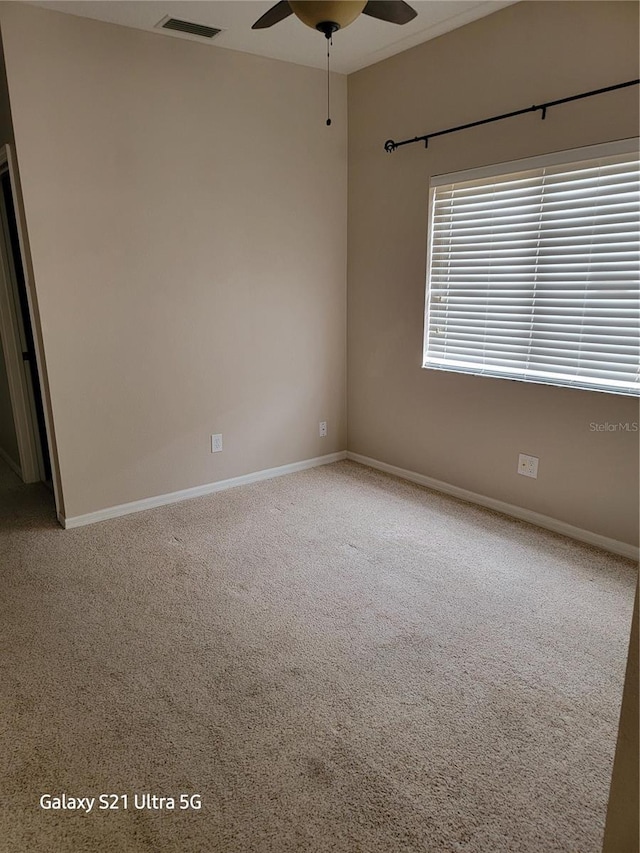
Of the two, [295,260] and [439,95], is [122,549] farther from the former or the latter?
[439,95]

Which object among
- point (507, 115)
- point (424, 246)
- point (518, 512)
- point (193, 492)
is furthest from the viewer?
point (193, 492)

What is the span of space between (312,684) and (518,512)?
1893 millimetres

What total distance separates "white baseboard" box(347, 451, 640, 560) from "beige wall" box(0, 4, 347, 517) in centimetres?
74

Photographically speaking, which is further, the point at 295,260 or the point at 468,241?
the point at 295,260

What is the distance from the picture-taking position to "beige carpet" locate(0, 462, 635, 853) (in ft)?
5.24

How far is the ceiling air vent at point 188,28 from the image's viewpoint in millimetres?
3092

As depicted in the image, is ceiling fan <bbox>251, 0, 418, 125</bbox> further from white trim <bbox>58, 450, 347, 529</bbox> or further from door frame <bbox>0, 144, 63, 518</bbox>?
white trim <bbox>58, 450, 347, 529</bbox>

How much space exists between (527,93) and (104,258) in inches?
97.1

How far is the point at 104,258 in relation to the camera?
328 centimetres

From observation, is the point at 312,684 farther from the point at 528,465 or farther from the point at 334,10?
the point at 334,10

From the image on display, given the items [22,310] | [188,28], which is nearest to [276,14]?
[188,28]

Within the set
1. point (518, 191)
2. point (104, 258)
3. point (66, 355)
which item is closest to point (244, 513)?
point (66, 355)

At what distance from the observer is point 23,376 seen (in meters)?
4.04

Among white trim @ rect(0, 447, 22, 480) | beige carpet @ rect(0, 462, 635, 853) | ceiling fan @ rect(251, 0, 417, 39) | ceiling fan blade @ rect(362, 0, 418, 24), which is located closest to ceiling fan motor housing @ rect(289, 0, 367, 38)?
ceiling fan @ rect(251, 0, 417, 39)
